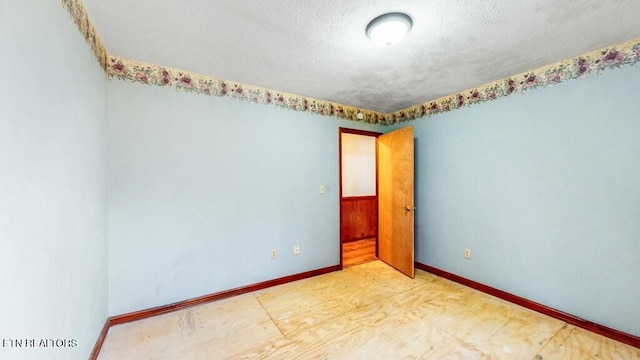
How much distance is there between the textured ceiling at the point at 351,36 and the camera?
1524 millimetres

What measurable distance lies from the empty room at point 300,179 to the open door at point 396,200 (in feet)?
0.15

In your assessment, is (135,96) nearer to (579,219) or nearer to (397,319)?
(397,319)

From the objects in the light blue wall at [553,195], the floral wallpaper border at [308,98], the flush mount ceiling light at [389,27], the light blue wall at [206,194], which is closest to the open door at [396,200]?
the light blue wall at [553,195]

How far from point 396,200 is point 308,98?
1.90 meters

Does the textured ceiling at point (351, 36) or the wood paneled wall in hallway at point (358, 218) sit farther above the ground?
the textured ceiling at point (351, 36)

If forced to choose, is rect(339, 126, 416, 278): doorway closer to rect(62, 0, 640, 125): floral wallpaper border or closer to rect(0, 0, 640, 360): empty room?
rect(0, 0, 640, 360): empty room

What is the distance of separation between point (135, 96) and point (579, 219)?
4156 mm

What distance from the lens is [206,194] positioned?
8.41 ft

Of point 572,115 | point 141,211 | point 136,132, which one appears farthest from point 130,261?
point 572,115

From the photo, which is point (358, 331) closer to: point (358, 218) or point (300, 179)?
point (300, 179)

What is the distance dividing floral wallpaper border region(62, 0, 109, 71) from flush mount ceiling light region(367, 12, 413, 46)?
176 centimetres

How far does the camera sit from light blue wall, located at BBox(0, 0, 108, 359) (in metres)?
0.87

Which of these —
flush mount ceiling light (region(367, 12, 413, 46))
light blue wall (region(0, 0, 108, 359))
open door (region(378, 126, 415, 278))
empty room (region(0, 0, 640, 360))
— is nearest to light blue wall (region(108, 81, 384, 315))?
empty room (region(0, 0, 640, 360))

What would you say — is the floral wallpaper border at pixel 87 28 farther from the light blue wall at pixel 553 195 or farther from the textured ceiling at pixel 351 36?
the light blue wall at pixel 553 195
